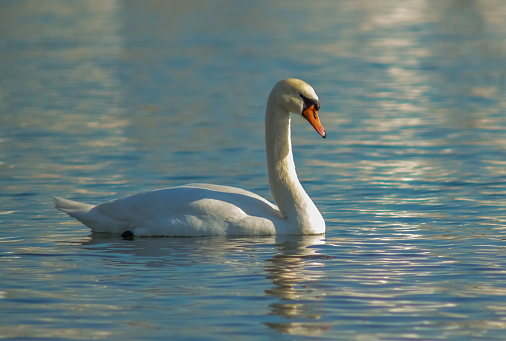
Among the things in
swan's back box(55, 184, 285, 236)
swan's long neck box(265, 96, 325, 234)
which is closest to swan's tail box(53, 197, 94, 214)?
swan's back box(55, 184, 285, 236)

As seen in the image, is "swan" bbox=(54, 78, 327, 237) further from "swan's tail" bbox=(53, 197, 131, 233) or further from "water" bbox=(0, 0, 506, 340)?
"water" bbox=(0, 0, 506, 340)

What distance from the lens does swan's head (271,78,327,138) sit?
38.3 ft

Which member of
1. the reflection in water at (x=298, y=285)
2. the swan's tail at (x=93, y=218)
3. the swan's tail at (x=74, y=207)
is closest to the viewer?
the reflection in water at (x=298, y=285)

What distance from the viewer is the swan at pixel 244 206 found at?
11.7 meters

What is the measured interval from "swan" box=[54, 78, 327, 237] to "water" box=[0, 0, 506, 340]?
19 cm

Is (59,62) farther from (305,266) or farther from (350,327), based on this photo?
(350,327)

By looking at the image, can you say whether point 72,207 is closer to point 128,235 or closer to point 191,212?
point 128,235

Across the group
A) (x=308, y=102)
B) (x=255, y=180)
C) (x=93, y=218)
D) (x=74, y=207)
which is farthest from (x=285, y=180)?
(x=255, y=180)

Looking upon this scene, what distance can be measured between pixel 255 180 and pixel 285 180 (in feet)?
11.4

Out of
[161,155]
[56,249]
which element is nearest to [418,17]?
[161,155]

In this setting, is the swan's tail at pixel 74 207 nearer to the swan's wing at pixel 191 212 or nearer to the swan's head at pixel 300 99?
the swan's wing at pixel 191 212

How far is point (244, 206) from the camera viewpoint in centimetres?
1174

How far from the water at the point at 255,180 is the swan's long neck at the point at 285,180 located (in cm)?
29

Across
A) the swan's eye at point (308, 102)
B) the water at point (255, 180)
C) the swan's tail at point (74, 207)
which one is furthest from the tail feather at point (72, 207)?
the swan's eye at point (308, 102)
